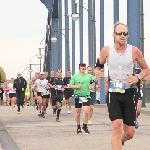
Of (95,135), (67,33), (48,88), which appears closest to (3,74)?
(95,135)

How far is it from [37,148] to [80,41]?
4202 cm

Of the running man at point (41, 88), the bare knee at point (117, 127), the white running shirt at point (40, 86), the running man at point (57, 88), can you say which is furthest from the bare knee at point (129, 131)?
the white running shirt at point (40, 86)

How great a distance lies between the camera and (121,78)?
9016 mm

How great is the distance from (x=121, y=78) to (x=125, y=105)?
0.35 m

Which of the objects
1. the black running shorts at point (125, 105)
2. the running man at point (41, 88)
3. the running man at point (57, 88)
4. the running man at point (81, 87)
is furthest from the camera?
the running man at point (41, 88)

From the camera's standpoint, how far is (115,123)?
893cm

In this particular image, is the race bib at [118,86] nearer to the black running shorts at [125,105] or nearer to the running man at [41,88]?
the black running shorts at [125,105]

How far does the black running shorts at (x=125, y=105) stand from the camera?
905cm

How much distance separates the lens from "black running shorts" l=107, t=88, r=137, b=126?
905cm

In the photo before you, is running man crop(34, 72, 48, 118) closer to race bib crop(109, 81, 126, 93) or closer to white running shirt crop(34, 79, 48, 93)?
white running shirt crop(34, 79, 48, 93)

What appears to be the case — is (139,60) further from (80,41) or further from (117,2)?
(80,41)

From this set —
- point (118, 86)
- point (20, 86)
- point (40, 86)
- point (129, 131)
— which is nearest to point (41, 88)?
point (40, 86)

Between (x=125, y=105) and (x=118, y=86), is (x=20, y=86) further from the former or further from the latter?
(x=118, y=86)

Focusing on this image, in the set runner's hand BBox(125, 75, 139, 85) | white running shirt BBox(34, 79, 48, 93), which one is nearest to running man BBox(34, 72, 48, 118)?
white running shirt BBox(34, 79, 48, 93)
